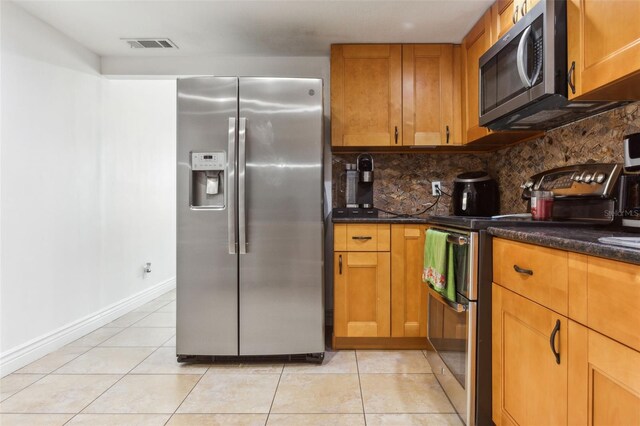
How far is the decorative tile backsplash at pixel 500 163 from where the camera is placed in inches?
70.2

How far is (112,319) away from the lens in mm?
3084

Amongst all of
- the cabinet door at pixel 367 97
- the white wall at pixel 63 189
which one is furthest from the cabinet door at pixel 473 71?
the white wall at pixel 63 189

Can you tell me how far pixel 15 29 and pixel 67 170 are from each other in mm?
921

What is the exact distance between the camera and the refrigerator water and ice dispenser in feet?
7.32

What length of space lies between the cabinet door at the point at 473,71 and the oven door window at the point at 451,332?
1.19 meters

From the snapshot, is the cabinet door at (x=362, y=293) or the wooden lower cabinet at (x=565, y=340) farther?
the cabinet door at (x=362, y=293)

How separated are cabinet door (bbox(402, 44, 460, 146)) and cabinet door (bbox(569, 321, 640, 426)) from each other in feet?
6.15

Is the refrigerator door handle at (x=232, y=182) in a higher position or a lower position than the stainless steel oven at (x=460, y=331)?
higher

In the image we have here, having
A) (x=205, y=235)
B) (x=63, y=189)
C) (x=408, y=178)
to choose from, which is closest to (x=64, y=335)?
(x=63, y=189)

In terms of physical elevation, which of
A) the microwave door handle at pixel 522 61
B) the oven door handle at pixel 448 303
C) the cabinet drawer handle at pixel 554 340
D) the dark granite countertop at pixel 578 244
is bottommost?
the oven door handle at pixel 448 303

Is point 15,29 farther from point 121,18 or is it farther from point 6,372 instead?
point 6,372

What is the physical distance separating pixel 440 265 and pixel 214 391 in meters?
1.39

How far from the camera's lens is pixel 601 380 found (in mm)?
887

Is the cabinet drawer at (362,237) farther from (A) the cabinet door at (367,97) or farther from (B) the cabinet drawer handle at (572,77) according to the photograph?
(B) the cabinet drawer handle at (572,77)
